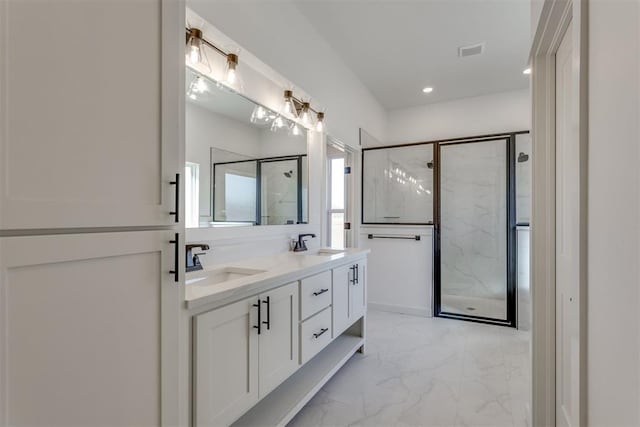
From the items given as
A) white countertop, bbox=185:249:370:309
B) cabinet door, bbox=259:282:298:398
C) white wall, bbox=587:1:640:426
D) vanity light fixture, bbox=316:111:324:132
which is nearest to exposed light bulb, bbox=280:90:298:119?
vanity light fixture, bbox=316:111:324:132

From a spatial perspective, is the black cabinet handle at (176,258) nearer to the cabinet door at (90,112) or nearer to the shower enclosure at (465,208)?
the cabinet door at (90,112)

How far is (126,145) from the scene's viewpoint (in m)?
0.92

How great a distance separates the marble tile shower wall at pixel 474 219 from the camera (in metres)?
3.49

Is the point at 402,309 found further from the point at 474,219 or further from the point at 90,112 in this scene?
the point at 90,112

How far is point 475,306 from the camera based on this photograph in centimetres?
364

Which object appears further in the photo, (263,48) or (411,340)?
(411,340)

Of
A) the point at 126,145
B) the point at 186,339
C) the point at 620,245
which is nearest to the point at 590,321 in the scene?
the point at 620,245

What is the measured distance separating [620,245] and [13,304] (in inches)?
49.7

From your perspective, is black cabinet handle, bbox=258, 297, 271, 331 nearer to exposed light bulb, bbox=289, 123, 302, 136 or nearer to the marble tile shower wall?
exposed light bulb, bbox=289, 123, 302, 136

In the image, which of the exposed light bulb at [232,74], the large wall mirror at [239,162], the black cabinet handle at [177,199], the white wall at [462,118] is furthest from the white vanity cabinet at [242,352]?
the white wall at [462,118]

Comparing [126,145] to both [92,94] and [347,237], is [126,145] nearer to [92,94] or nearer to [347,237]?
[92,94]

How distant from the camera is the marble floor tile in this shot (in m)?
1.81

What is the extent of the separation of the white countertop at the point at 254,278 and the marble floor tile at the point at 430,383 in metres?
0.83

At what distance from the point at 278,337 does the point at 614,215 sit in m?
1.36
